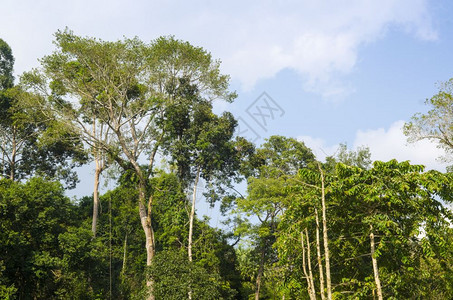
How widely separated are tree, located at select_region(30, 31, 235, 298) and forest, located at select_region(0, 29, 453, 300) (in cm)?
7

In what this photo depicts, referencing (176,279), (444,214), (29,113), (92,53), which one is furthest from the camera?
(29,113)

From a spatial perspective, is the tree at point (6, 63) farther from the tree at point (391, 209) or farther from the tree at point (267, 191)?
the tree at point (391, 209)

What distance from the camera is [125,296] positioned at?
20.7m

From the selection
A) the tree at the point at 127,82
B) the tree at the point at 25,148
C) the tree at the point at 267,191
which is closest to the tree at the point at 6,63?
the tree at the point at 25,148

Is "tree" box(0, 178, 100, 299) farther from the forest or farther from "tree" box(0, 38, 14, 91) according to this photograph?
"tree" box(0, 38, 14, 91)

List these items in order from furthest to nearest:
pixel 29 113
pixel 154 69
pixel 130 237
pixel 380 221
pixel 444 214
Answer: pixel 130 237 → pixel 29 113 → pixel 154 69 → pixel 444 214 → pixel 380 221

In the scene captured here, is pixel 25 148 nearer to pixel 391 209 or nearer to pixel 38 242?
pixel 38 242

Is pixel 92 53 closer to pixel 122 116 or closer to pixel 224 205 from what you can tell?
pixel 122 116

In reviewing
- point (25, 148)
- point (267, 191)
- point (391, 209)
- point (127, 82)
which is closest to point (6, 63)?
point (25, 148)

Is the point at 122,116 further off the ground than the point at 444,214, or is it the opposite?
the point at 122,116

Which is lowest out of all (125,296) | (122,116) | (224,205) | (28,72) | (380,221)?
(125,296)

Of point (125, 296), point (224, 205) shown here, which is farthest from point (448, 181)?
Result: point (125, 296)

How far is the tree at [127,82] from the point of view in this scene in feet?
60.6

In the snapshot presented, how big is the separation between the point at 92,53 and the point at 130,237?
11.9 metres
